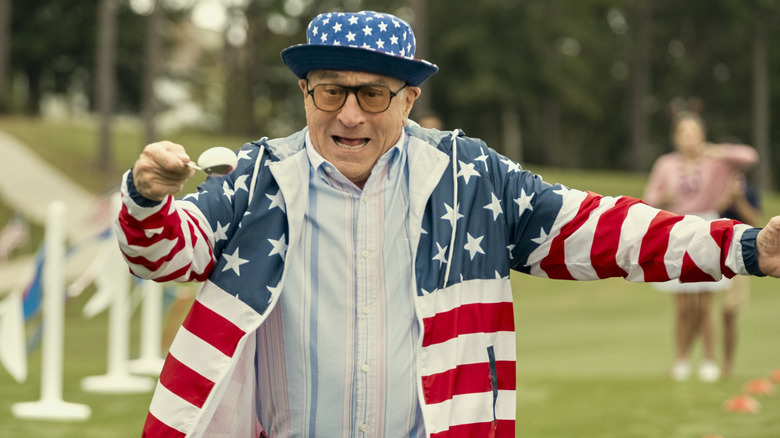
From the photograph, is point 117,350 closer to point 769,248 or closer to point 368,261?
point 368,261

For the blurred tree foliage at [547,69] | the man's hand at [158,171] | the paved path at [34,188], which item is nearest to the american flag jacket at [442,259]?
the man's hand at [158,171]

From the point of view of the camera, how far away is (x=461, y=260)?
3299 mm

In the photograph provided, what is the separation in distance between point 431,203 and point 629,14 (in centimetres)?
4768

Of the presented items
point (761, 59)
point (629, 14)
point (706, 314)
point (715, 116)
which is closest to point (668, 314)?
point (706, 314)

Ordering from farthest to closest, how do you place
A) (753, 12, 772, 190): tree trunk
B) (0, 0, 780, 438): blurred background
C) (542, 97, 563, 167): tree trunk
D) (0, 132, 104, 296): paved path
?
1. (542, 97, 563, 167): tree trunk
2. (753, 12, 772, 190): tree trunk
3. (0, 132, 104, 296): paved path
4. (0, 0, 780, 438): blurred background

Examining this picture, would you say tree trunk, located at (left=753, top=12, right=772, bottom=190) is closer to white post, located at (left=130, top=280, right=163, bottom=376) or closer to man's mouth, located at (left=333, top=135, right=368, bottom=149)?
white post, located at (left=130, top=280, right=163, bottom=376)

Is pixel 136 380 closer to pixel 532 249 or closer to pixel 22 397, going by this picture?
pixel 22 397

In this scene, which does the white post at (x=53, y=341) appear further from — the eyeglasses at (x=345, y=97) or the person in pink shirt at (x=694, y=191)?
the person in pink shirt at (x=694, y=191)

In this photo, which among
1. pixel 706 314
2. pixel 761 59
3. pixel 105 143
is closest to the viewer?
pixel 706 314

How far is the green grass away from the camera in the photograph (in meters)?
7.29

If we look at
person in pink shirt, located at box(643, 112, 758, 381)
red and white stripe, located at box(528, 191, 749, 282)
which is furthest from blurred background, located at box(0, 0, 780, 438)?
red and white stripe, located at box(528, 191, 749, 282)

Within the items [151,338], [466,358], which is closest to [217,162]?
[466,358]

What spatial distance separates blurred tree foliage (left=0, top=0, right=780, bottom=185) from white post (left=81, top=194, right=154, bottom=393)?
1370 inches

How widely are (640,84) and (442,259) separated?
150 ft
